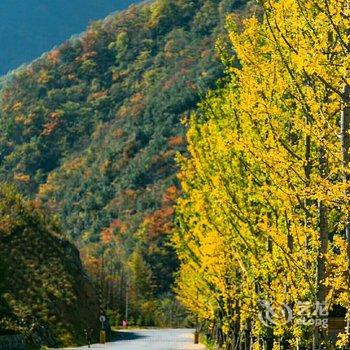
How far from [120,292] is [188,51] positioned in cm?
8459

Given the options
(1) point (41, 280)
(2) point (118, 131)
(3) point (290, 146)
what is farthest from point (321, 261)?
(2) point (118, 131)

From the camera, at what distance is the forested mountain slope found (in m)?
112

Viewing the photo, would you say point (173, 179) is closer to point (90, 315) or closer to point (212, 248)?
point (90, 315)

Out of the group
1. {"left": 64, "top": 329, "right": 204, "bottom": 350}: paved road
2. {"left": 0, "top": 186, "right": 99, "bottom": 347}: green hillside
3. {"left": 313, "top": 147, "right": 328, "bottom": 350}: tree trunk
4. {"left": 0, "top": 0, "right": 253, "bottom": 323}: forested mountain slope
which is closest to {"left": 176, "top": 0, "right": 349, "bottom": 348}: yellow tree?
{"left": 313, "top": 147, "right": 328, "bottom": 350}: tree trunk

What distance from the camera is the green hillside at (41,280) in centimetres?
4203

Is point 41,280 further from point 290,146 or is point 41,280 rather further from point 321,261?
point 321,261

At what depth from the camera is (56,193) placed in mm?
139000

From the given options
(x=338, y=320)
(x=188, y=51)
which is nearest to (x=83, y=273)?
(x=338, y=320)

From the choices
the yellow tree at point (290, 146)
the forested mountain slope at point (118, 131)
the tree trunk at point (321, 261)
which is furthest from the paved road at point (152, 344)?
the forested mountain slope at point (118, 131)

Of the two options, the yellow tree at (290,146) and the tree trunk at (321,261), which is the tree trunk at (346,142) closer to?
the yellow tree at (290,146)

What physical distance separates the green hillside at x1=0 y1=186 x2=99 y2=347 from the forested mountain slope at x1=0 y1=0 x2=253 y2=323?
1188 inches

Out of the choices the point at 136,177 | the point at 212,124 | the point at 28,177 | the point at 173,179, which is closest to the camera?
the point at 212,124

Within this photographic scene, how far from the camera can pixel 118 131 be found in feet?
475

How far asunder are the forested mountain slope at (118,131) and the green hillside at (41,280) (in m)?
30.2
